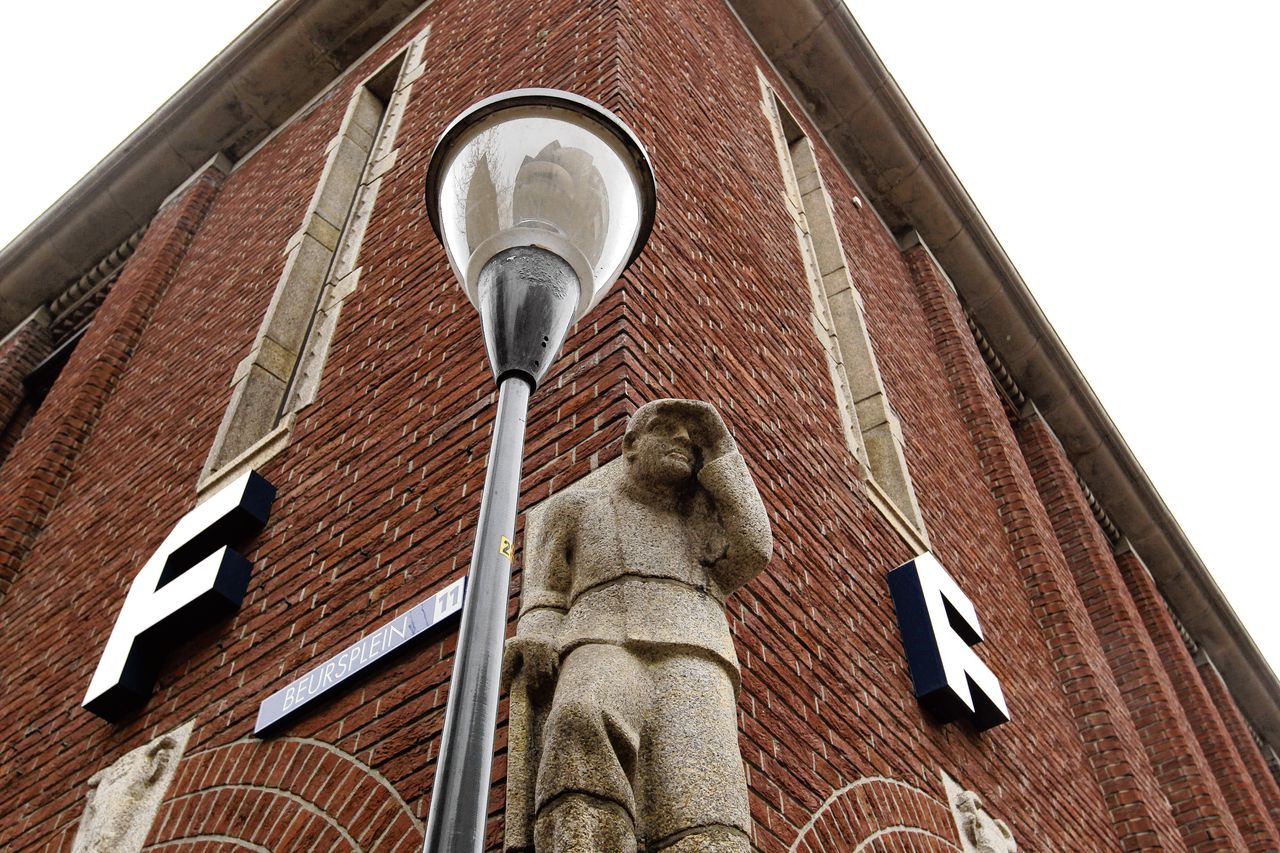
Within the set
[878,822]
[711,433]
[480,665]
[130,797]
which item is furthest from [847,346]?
[480,665]

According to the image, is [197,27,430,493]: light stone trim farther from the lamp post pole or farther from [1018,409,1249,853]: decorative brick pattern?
[1018,409,1249,853]: decorative brick pattern

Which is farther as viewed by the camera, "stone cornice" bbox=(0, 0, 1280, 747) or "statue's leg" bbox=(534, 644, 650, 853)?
"stone cornice" bbox=(0, 0, 1280, 747)

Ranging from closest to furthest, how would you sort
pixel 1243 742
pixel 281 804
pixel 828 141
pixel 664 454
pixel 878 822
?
1. pixel 664 454
2. pixel 281 804
3. pixel 878 822
4. pixel 828 141
5. pixel 1243 742

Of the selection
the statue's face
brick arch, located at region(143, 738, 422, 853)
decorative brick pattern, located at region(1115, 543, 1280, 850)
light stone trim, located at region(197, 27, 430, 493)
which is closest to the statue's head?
the statue's face

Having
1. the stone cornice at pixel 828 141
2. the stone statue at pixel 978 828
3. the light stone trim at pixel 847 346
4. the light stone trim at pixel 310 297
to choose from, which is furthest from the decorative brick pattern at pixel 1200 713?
the light stone trim at pixel 310 297

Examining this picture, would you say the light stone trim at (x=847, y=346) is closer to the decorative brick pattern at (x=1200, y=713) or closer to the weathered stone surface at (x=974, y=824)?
the weathered stone surface at (x=974, y=824)

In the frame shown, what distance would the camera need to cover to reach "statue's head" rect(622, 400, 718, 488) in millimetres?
3072

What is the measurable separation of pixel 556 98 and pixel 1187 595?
13.9 m

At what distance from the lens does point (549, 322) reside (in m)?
2.57

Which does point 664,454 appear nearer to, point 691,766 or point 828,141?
point 691,766

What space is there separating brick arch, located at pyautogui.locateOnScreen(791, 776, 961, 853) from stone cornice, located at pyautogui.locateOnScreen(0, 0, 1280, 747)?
7627mm

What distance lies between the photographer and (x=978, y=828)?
5.01m

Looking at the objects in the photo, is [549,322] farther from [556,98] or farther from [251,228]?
[251,228]

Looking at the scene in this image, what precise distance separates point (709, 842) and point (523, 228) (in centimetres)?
143
